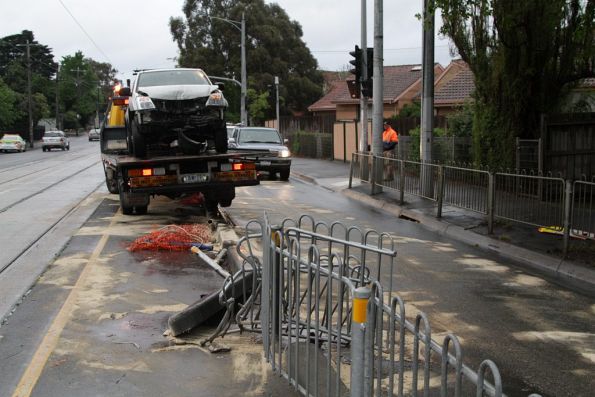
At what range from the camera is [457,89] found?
3841 cm

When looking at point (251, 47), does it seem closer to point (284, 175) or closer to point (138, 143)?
point (284, 175)

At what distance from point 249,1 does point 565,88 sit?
175 feet

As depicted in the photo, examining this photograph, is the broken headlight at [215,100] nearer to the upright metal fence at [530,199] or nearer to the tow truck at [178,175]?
the tow truck at [178,175]

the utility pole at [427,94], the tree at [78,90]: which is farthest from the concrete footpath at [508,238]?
the tree at [78,90]

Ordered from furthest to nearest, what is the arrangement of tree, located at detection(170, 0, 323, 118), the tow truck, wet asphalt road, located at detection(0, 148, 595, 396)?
tree, located at detection(170, 0, 323, 118) < the tow truck < wet asphalt road, located at detection(0, 148, 595, 396)

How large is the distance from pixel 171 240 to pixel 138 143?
10.2 feet

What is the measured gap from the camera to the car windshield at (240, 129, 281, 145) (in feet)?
79.8

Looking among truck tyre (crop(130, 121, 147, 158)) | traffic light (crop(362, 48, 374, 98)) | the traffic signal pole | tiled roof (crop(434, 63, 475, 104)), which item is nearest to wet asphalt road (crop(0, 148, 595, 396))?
truck tyre (crop(130, 121, 147, 158))

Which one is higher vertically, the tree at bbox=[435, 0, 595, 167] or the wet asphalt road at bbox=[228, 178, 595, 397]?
the tree at bbox=[435, 0, 595, 167]

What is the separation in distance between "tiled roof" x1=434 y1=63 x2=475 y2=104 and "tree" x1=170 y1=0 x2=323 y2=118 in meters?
25.8

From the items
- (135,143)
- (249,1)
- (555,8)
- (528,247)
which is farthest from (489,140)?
(249,1)

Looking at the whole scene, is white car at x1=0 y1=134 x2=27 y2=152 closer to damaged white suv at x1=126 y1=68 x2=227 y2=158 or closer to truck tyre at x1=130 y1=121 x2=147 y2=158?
damaged white suv at x1=126 y1=68 x2=227 y2=158

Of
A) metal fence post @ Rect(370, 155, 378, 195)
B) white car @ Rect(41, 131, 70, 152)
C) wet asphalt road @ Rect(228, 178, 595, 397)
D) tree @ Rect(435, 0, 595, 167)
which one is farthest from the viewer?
white car @ Rect(41, 131, 70, 152)

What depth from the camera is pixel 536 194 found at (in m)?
10.5
